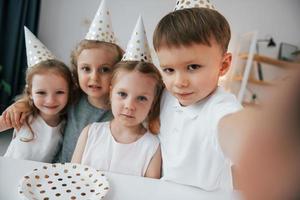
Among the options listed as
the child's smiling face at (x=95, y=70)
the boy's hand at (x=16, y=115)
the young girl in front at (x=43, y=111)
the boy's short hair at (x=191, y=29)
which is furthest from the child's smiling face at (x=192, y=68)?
the boy's hand at (x=16, y=115)

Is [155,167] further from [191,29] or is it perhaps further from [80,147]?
[191,29]

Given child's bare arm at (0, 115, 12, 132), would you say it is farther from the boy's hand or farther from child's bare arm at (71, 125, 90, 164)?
child's bare arm at (71, 125, 90, 164)

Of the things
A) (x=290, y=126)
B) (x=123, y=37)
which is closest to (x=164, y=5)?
(x=123, y=37)

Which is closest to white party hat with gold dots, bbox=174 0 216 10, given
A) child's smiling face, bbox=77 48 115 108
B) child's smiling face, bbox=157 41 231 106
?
child's smiling face, bbox=157 41 231 106

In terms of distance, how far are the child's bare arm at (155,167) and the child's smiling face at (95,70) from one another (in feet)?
0.81

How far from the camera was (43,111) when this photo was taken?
2.94ft

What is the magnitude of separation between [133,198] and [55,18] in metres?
1.56

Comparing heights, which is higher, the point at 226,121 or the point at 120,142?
the point at 226,121

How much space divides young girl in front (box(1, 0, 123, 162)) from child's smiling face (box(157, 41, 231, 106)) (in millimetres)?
273

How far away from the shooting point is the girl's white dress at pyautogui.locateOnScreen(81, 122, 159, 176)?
2.61ft

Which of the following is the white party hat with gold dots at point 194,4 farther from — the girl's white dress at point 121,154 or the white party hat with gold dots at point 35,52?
the white party hat with gold dots at point 35,52

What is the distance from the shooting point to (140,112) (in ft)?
2.53

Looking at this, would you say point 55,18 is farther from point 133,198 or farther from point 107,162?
point 133,198

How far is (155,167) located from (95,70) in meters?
0.31
